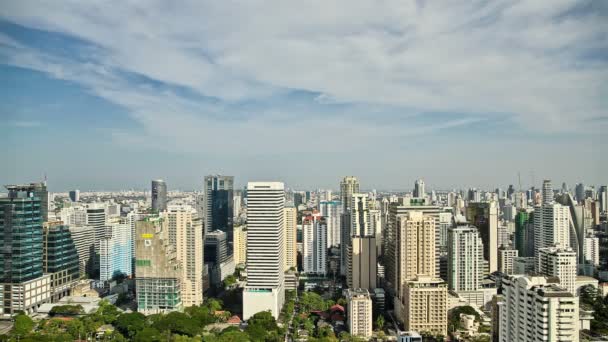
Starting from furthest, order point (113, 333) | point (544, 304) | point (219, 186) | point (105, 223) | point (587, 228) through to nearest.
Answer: point (219, 186) < point (105, 223) < point (587, 228) < point (113, 333) < point (544, 304)

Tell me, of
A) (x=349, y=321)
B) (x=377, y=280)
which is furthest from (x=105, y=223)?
(x=349, y=321)

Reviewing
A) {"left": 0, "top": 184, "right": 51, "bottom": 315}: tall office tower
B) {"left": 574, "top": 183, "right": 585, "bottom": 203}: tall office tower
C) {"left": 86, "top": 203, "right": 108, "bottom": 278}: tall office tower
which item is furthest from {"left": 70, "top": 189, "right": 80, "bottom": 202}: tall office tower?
{"left": 574, "top": 183, "right": 585, "bottom": 203}: tall office tower

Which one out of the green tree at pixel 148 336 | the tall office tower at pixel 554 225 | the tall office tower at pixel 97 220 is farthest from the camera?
the tall office tower at pixel 97 220

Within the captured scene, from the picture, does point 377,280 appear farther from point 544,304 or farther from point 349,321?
point 544,304

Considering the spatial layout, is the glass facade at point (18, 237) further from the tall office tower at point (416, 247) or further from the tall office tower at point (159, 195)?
the tall office tower at point (159, 195)

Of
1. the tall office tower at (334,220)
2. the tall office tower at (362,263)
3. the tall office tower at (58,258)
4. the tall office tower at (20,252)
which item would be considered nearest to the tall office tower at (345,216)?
the tall office tower at (334,220)

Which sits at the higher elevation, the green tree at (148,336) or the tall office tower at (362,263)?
the tall office tower at (362,263)

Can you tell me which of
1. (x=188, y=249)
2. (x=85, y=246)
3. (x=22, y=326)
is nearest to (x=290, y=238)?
(x=188, y=249)
